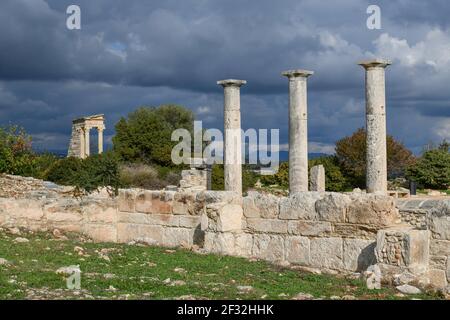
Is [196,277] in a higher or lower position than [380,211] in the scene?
lower

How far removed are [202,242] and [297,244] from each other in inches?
95.1

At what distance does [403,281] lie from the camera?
358 inches

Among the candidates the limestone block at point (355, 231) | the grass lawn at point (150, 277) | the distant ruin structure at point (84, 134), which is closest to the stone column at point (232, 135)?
the grass lawn at point (150, 277)

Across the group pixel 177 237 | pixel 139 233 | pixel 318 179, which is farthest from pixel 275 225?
pixel 318 179

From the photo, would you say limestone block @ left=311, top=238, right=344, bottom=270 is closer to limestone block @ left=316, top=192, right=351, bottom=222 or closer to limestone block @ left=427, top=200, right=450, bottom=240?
limestone block @ left=316, top=192, right=351, bottom=222

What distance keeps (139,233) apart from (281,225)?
400 cm

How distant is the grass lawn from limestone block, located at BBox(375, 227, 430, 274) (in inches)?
25.2

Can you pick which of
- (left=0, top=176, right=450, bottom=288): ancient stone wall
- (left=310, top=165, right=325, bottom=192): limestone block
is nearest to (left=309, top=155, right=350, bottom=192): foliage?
(left=310, top=165, right=325, bottom=192): limestone block

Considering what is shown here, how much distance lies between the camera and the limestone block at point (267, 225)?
11.7 m

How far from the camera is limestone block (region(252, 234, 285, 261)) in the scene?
11667mm

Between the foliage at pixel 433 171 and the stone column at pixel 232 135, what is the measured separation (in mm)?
21092

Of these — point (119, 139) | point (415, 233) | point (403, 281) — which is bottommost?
point (403, 281)

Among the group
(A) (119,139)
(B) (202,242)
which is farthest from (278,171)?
(B) (202,242)
